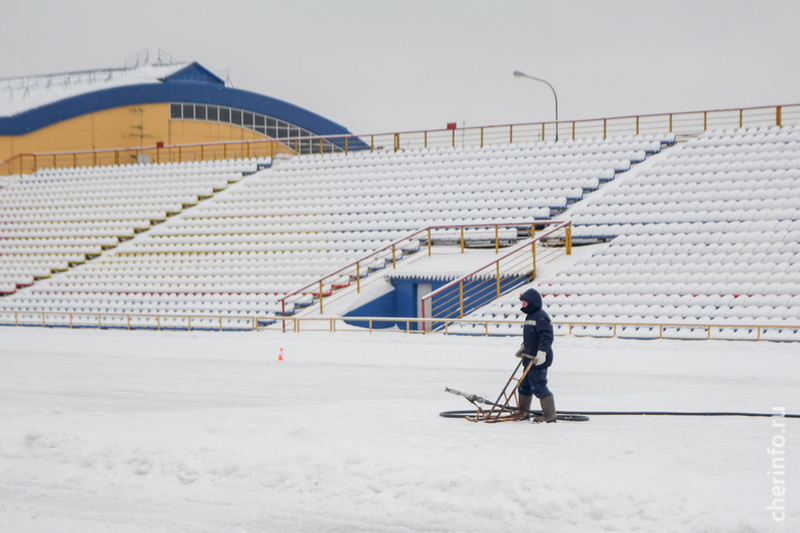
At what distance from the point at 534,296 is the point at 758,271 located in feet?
34.5

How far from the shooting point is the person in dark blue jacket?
300 inches

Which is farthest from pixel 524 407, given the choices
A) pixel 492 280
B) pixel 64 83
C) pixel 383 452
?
pixel 64 83

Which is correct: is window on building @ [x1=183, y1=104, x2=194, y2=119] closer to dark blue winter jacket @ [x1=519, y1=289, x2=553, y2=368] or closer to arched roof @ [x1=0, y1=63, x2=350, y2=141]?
arched roof @ [x1=0, y1=63, x2=350, y2=141]

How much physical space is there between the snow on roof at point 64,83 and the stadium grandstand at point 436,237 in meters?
5.03

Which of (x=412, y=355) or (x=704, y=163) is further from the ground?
(x=704, y=163)

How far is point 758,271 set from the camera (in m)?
15.8

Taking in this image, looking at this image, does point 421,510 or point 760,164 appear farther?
point 760,164

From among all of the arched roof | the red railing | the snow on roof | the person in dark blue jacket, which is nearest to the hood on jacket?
the person in dark blue jacket

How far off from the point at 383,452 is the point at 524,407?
81.5 inches

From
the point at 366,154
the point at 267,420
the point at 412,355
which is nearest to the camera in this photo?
the point at 267,420

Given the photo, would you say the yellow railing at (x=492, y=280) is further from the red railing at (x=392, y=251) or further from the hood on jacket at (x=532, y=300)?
the hood on jacket at (x=532, y=300)

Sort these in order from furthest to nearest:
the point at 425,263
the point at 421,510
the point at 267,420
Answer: the point at 425,263
the point at 267,420
the point at 421,510

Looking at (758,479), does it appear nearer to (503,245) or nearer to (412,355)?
(412,355)

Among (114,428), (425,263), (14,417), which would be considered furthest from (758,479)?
(425,263)
